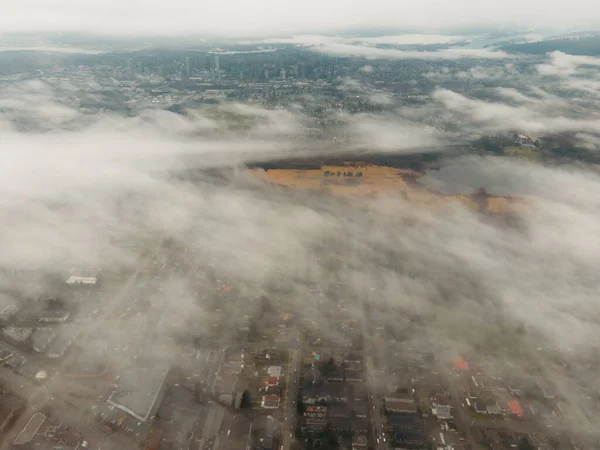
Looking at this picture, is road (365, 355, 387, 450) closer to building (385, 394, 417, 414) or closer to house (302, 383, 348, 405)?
building (385, 394, 417, 414)

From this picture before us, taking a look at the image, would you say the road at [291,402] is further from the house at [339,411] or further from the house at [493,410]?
the house at [493,410]

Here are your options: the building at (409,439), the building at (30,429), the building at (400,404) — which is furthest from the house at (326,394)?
the building at (30,429)

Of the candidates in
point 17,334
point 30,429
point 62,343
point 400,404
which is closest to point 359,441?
point 400,404

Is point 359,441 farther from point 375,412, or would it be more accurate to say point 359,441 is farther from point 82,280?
point 82,280

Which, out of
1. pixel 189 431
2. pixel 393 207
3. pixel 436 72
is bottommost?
pixel 189 431

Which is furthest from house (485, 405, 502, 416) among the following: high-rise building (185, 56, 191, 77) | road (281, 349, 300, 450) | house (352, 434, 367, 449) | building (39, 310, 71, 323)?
high-rise building (185, 56, 191, 77)

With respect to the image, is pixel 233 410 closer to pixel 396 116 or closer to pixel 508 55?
pixel 396 116

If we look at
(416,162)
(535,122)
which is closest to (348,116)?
(416,162)
